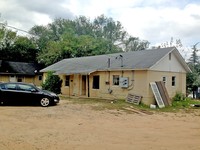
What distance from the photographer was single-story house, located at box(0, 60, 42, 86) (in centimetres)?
4147

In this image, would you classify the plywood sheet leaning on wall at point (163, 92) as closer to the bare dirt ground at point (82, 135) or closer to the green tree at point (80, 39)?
the bare dirt ground at point (82, 135)

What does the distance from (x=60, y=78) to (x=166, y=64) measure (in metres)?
11.7

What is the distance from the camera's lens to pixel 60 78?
29266mm

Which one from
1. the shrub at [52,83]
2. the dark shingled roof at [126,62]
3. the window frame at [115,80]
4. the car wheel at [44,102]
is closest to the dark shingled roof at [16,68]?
the dark shingled roof at [126,62]

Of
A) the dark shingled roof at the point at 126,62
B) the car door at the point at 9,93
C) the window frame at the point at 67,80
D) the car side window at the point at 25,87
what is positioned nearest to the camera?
the car door at the point at 9,93

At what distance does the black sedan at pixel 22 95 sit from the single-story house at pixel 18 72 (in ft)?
82.0

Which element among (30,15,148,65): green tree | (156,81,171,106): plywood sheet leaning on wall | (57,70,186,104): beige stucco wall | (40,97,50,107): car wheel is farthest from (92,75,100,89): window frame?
(30,15,148,65): green tree

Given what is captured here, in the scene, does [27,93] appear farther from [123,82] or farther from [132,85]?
[132,85]

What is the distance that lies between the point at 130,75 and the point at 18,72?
2421cm

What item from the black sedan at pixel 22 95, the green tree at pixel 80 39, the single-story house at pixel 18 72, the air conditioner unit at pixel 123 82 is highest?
the green tree at pixel 80 39

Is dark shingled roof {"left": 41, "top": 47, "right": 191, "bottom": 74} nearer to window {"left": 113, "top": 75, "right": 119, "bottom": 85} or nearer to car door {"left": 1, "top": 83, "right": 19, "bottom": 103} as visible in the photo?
window {"left": 113, "top": 75, "right": 119, "bottom": 85}

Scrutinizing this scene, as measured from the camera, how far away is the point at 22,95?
→ 17.2 m

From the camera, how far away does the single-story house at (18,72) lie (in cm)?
4147

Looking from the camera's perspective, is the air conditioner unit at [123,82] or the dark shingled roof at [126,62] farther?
the air conditioner unit at [123,82]
